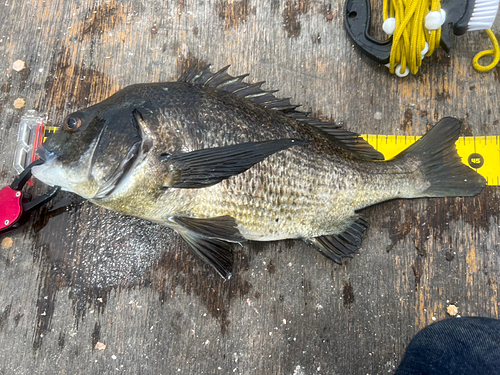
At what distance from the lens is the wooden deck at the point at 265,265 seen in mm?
1752

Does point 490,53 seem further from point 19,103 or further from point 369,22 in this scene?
point 19,103

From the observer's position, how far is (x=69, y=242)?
6.22 feet

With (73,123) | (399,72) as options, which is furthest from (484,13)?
(73,123)

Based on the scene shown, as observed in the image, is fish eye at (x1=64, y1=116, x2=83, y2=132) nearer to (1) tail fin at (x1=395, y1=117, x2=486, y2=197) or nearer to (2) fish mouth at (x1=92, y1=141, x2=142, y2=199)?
(2) fish mouth at (x1=92, y1=141, x2=142, y2=199)

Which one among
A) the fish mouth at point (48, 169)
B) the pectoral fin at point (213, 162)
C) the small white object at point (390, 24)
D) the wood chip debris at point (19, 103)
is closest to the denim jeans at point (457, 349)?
the pectoral fin at point (213, 162)

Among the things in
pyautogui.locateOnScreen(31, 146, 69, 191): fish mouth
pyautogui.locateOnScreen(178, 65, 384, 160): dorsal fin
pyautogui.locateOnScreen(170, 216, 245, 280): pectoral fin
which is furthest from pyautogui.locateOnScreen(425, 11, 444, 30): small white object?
pyautogui.locateOnScreen(31, 146, 69, 191): fish mouth

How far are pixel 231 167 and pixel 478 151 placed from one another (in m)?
1.60

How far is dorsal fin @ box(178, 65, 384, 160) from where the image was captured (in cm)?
170

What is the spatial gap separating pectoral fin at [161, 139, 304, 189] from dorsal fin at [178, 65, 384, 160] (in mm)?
411

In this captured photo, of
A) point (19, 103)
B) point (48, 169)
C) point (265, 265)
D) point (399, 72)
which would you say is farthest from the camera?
point (19, 103)

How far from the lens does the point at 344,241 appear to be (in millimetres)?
1746

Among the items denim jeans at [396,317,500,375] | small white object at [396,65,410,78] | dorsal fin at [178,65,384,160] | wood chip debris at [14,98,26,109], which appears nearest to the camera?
denim jeans at [396,317,500,375]

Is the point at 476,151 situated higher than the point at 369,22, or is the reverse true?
the point at 369,22

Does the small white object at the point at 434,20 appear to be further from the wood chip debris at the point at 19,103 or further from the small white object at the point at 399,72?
the wood chip debris at the point at 19,103
